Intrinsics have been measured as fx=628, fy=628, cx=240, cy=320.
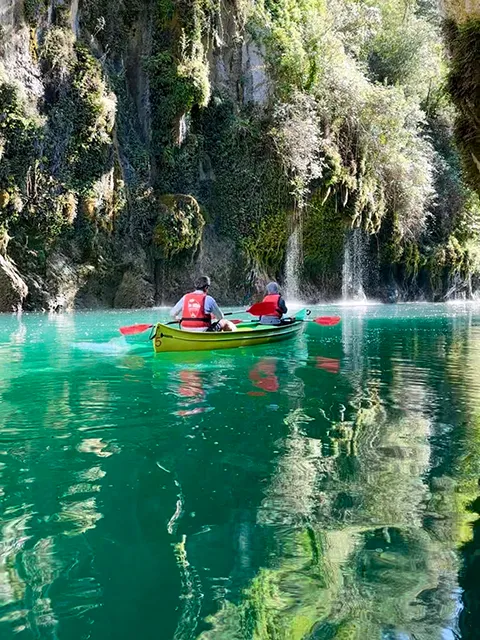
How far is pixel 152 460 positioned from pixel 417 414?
2.82 meters

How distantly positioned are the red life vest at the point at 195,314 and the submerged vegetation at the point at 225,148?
1083 centimetres

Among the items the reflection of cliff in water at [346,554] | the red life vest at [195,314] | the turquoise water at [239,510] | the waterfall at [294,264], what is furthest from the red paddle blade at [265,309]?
the waterfall at [294,264]

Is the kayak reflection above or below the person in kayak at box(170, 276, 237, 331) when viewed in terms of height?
below

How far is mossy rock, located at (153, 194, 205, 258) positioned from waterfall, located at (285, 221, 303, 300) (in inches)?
201

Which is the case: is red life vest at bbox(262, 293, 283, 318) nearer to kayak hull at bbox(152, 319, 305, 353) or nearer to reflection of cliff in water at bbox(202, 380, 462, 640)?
kayak hull at bbox(152, 319, 305, 353)

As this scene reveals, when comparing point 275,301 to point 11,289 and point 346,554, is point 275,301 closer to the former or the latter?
point 346,554

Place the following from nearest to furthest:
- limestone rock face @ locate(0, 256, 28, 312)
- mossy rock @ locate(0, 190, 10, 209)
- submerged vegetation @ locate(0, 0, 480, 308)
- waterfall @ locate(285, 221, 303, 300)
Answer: mossy rock @ locate(0, 190, 10, 209) < limestone rock face @ locate(0, 256, 28, 312) < submerged vegetation @ locate(0, 0, 480, 308) < waterfall @ locate(285, 221, 303, 300)

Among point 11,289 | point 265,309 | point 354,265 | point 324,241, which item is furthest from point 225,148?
point 265,309

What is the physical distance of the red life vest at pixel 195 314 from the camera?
418 inches

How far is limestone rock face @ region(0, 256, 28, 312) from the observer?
19273 millimetres

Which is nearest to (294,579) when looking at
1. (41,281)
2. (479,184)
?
(479,184)

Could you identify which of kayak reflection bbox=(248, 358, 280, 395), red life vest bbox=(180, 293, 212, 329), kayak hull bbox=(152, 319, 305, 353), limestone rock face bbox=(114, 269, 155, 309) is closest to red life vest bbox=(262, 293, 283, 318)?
kayak hull bbox=(152, 319, 305, 353)

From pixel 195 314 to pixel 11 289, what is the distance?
35.7 ft

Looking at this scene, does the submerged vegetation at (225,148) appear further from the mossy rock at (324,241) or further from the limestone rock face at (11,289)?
the limestone rock face at (11,289)
